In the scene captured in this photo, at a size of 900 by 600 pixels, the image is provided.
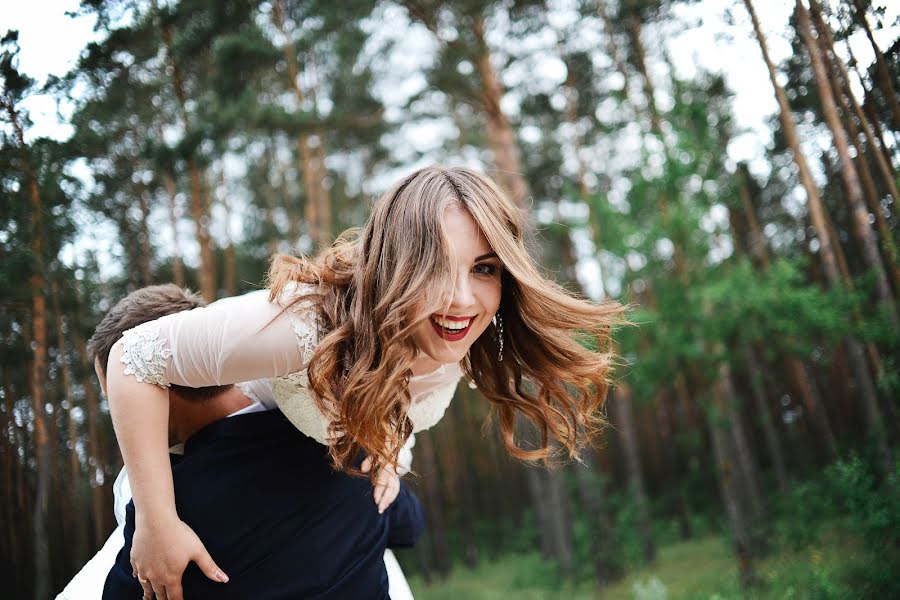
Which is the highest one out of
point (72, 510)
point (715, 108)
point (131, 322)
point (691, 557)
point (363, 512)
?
point (715, 108)

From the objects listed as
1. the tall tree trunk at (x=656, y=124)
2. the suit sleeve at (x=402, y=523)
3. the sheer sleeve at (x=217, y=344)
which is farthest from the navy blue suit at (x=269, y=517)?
the tall tree trunk at (x=656, y=124)

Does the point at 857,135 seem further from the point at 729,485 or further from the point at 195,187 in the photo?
the point at 729,485

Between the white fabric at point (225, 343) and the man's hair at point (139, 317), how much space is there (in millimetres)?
356

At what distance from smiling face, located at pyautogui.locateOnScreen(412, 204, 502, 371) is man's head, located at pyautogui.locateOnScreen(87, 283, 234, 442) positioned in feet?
2.22

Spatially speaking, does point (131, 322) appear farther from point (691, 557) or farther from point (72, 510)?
point (691, 557)

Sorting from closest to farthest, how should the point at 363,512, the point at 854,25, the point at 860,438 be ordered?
the point at 363,512, the point at 854,25, the point at 860,438

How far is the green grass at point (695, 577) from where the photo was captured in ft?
8.69

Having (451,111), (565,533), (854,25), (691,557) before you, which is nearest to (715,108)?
(854,25)

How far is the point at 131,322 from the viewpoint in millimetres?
1831

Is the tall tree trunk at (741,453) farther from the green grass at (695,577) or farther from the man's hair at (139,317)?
the man's hair at (139,317)

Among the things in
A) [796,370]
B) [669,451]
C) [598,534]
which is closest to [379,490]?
[796,370]

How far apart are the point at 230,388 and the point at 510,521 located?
13856 millimetres

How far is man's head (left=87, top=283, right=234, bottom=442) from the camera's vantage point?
1.83 meters

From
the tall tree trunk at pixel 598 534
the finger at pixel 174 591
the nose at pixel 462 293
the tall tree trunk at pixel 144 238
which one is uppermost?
the tall tree trunk at pixel 144 238
